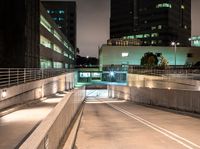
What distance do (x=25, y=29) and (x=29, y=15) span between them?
11.9ft

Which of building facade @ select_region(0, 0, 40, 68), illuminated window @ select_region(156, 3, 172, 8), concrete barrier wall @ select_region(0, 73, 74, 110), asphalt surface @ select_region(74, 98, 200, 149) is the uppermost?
illuminated window @ select_region(156, 3, 172, 8)

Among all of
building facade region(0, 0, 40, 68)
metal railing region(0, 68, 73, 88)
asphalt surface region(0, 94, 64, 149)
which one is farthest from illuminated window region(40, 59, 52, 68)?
asphalt surface region(0, 94, 64, 149)

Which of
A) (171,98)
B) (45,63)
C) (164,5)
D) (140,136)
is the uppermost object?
(164,5)

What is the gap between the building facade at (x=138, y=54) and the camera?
137m

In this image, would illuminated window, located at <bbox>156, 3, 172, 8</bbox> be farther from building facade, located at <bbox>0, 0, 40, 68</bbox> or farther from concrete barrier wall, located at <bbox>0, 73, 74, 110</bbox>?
concrete barrier wall, located at <bbox>0, 73, 74, 110</bbox>

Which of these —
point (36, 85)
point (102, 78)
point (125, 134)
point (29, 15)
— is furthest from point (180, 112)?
point (102, 78)

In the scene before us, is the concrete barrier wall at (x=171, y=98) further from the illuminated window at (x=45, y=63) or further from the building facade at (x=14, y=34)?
the illuminated window at (x=45, y=63)

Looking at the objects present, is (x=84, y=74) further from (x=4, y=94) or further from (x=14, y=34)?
(x=4, y=94)

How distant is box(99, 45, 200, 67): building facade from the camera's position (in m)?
137

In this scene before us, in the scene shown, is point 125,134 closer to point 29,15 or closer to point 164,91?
point 164,91

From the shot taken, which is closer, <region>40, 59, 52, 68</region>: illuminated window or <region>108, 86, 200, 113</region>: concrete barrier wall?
<region>108, 86, 200, 113</region>: concrete barrier wall

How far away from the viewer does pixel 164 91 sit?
92.2 ft

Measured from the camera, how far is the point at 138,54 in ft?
454

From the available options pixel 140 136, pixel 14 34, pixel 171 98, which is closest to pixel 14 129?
pixel 140 136
